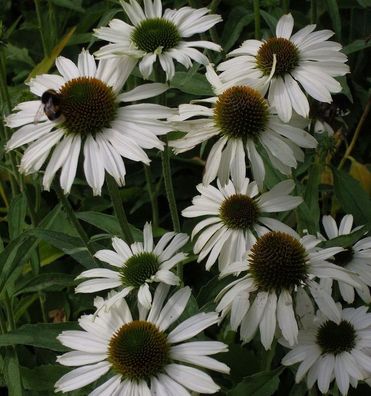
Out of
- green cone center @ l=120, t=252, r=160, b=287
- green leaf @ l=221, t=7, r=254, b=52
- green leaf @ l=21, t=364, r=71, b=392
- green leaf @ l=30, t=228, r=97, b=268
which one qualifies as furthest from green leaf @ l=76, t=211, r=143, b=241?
green leaf @ l=221, t=7, r=254, b=52

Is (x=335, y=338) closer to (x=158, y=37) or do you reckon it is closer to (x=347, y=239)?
(x=347, y=239)

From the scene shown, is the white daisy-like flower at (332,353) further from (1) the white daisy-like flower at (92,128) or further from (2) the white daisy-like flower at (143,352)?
(1) the white daisy-like flower at (92,128)

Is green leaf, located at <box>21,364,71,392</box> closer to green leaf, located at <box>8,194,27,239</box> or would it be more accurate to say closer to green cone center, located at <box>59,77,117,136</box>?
green leaf, located at <box>8,194,27,239</box>

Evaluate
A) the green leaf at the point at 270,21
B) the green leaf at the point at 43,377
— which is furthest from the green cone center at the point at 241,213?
the green leaf at the point at 270,21

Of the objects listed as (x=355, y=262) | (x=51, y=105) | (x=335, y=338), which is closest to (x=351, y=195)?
(x=355, y=262)

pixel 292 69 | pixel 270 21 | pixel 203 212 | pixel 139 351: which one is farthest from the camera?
pixel 270 21
